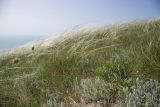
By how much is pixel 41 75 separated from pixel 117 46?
897 millimetres

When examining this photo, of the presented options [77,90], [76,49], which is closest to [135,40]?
[76,49]

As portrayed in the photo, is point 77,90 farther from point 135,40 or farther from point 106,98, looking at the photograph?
point 135,40

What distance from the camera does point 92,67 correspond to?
303 centimetres

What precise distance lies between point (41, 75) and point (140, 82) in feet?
3.23

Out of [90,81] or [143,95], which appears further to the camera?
[90,81]

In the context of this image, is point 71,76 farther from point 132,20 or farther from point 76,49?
point 132,20

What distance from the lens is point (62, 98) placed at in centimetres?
256

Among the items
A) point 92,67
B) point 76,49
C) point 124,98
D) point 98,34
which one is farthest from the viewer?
point 98,34

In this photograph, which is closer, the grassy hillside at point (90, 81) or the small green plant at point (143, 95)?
the small green plant at point (143, 95)

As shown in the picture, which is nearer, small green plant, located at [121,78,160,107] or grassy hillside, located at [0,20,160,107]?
small green plant, located at [121,78,160,107]

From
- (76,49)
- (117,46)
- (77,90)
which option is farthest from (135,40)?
(77,90)

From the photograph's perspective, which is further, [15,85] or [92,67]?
[92,67]

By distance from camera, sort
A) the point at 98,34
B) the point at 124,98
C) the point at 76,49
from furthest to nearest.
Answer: the point at 98,34, the point at 76,49, the point at 124,98

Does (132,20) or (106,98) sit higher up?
(132,20)
